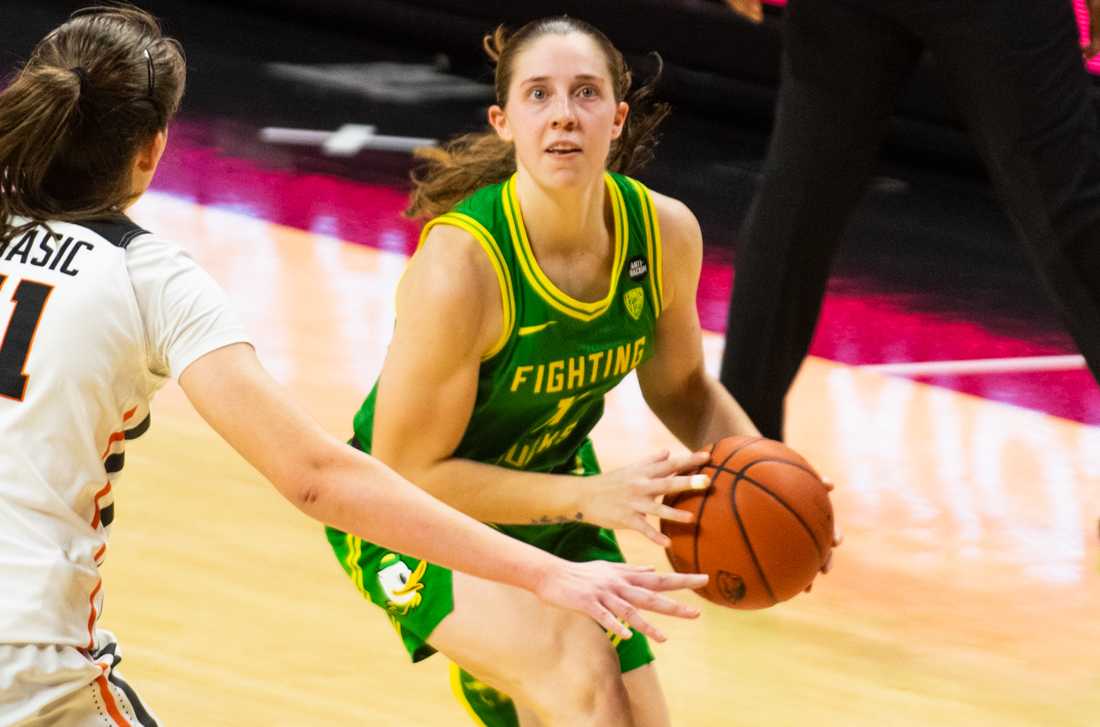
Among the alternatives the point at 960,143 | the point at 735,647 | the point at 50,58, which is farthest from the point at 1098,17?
the point at 960,143

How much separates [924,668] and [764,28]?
493 cm

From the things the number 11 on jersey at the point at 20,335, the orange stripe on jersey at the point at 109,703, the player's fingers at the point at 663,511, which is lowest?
the player's fingers at the point at 663,511

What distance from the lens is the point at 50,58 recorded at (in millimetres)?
2344

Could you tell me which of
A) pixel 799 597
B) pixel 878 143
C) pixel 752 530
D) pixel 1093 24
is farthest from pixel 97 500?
pixel 1093 24

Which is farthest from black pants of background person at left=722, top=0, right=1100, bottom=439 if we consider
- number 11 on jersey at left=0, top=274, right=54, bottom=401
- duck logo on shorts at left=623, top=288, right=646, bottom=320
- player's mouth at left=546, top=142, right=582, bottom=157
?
number 11 on jersey at left=0, top=274, right=54, bottom=401

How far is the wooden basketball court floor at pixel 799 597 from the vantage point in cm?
361

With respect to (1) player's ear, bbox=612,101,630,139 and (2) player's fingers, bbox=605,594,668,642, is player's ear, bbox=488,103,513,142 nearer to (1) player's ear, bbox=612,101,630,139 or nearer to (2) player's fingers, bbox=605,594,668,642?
(1) player's ear, bbox=612,101,630,139

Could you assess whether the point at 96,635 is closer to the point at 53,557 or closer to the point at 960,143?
the point at 53,557

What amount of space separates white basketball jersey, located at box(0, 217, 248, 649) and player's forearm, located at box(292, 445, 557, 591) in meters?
0.20

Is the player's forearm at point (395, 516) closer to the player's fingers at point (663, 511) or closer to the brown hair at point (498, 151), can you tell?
the player's fingers at point (663, 511)

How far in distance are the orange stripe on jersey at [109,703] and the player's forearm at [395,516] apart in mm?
399

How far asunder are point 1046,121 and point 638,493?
1.54 metres

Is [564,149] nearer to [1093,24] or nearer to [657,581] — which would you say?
[657,581]

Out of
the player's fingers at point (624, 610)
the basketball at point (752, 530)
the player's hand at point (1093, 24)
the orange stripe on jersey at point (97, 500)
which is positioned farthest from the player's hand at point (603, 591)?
the player's hand at point (1093, 24)
